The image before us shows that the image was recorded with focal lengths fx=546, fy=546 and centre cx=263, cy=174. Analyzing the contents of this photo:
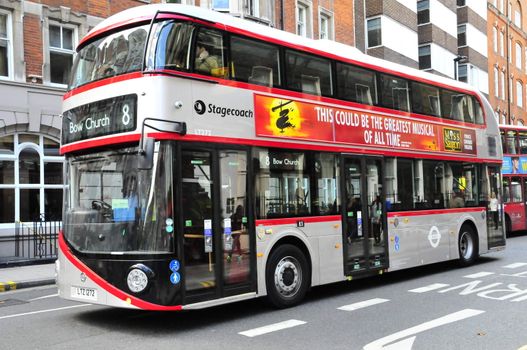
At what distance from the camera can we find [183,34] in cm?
728

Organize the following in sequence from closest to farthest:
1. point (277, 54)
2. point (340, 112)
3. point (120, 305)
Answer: point (120, 305), point (277, 54), point (340, 112)

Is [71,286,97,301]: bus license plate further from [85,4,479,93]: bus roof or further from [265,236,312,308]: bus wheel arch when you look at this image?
[85,4,479,93]: bus roof

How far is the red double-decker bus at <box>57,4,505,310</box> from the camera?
22.6 ft

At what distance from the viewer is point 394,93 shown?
1112 centimetres

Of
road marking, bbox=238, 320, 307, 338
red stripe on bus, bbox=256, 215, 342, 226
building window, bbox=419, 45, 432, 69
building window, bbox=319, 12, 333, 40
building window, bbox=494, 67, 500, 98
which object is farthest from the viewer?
building window, bbox=494, 67, 500, 98

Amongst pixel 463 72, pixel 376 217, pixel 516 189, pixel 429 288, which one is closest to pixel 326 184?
pixel 376 217

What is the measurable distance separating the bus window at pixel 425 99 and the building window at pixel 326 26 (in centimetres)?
1617

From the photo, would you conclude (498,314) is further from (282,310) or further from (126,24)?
(126,24)

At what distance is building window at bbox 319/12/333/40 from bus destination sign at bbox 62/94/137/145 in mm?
21493

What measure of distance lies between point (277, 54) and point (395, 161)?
12.0 feet

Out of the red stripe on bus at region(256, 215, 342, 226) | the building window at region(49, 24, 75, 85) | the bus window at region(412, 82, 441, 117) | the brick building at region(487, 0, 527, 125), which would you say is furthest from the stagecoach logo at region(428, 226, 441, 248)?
the brick building at region(487, 0, 527, 125)

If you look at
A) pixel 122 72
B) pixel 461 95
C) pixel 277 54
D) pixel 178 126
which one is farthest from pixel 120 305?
pixel 461 95

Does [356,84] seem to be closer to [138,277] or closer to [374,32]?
[138,277]

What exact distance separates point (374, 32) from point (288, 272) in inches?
1007
